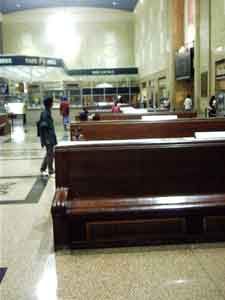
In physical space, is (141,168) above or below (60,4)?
below

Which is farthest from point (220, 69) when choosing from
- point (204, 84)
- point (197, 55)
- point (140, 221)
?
point (140, 221)

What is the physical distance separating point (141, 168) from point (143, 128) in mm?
2881

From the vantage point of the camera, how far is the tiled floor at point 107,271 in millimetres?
2742

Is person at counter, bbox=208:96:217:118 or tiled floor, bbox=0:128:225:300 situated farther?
person at counter, bbox=208:96:217:118

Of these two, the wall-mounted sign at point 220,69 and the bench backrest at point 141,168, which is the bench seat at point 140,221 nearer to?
the bench backrest at point 141,168

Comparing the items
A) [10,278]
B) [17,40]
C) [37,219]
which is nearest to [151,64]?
[17,40]

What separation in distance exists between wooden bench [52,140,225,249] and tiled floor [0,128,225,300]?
130mm

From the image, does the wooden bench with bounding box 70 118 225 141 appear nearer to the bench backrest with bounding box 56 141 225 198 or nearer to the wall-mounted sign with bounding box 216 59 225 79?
the bench backrest with bounding box 56 141 225 198

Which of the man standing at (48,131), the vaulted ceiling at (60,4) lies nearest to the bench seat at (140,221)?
the man standing at (48,131)

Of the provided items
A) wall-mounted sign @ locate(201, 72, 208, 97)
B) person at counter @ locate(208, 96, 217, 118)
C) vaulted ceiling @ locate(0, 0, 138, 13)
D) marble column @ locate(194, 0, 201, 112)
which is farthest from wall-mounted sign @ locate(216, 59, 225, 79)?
vaulted ceiling @ locate(0, 0, 138, 13)

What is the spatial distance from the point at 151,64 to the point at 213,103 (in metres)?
12.5

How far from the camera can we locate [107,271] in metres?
3.10

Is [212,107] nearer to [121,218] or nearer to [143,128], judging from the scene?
[143,128]

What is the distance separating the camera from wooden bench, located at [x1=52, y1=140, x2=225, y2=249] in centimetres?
349
